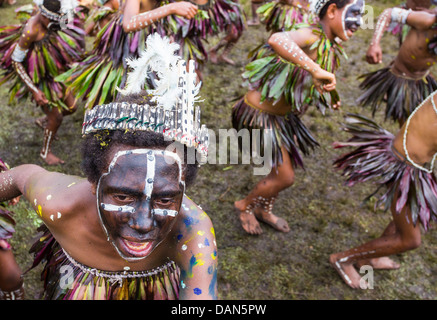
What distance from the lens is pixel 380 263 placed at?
3645mm

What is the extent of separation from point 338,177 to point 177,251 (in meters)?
3.10

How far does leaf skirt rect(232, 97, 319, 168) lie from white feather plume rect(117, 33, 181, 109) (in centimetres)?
169

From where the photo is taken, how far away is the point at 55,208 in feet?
6.02

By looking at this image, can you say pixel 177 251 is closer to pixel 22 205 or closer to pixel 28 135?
pixel 22 205

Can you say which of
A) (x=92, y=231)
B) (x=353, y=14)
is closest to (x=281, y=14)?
(x=353, y=14)

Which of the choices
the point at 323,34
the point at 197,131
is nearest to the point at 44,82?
the point at 323,34

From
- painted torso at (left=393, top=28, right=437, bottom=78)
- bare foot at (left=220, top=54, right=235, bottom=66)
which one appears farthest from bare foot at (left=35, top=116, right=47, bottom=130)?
painted torso at (left=393, top=28, right=437, bottom=78)

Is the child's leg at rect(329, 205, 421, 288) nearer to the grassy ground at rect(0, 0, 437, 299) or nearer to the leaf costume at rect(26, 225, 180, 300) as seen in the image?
the grassy ground at rect(0, 0, 437, 299)

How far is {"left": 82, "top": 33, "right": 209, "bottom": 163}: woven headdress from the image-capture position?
1591mm

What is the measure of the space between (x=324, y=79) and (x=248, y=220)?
152 cm

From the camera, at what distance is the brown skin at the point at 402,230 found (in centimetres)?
283

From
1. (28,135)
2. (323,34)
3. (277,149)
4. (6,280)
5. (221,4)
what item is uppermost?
(323,34)

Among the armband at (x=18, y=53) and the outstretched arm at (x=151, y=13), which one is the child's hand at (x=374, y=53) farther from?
the armband at (x=18, y=53)

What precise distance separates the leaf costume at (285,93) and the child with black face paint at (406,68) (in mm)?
727
